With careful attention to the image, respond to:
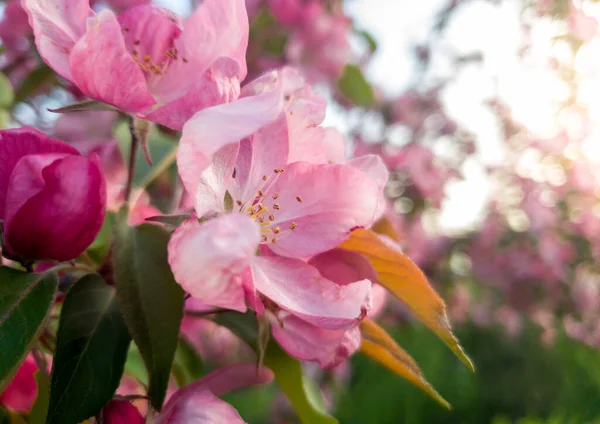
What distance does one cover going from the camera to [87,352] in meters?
0.38

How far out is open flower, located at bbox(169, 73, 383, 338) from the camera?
303mm

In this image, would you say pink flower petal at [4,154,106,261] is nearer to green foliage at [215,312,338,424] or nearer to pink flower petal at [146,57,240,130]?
pink flower petal at [146,57,240,130]

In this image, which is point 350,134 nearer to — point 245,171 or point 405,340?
point 405,340

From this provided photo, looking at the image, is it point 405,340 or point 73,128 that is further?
point 405,340

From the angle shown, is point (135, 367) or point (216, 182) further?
point (135, 367)

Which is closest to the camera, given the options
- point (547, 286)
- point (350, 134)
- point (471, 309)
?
point (350, 134)

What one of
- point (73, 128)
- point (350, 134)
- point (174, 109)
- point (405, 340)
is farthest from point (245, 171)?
point (405, 340)

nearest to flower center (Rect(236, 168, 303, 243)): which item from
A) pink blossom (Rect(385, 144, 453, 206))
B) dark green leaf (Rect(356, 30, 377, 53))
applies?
dark green leaf (Rect(356, 30, 377, 53))

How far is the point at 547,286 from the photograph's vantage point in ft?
8.22

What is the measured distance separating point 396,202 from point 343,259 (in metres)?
1.69

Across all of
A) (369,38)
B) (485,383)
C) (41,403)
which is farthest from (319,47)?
(485,383)

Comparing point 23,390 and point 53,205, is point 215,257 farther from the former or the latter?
point 23,390

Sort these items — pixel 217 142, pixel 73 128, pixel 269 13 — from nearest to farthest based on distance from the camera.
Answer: pixel 217 142
pixel 73 128
pixel 269 13

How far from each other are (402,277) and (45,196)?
0.86ft
